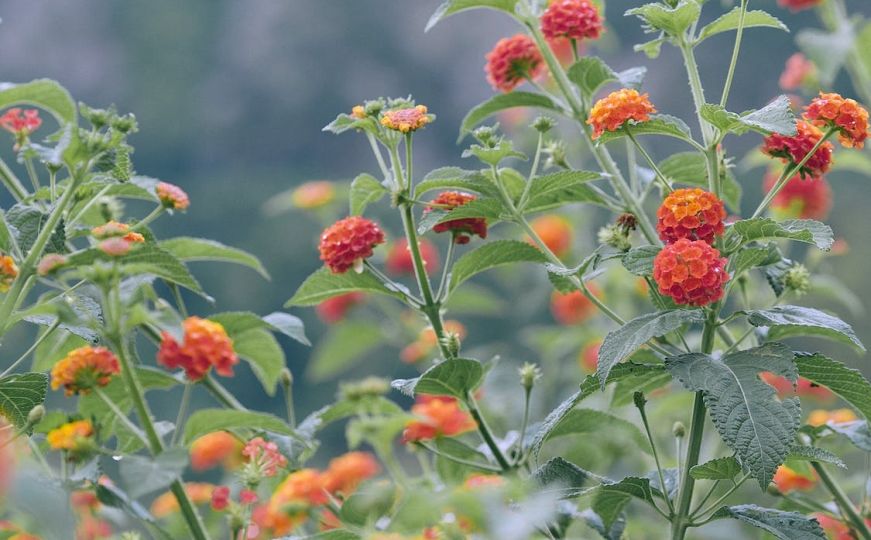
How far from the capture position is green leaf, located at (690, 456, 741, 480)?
43.5 inches

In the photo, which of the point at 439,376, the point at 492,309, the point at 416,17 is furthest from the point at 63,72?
the point at 439,376

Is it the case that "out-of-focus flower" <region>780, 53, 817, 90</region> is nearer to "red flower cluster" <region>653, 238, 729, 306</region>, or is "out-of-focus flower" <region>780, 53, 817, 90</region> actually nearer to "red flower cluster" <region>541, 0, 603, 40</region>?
"red flower cluster" <region>541, 0, 603, 40</region>

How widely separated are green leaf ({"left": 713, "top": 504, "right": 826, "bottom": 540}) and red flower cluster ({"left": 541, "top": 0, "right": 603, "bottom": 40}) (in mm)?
717

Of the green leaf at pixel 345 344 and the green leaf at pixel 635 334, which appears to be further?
the green leaf at pixel 345 344

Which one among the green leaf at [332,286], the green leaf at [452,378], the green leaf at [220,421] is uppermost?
the green leaf at [332,286]

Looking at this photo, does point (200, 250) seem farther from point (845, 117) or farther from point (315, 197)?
point (315, 197)

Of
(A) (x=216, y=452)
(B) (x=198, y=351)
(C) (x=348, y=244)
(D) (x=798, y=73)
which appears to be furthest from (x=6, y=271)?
(D) (x=798, y=73)

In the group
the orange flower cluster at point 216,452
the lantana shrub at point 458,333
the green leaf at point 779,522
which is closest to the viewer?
the lantana shrub at point 458,333

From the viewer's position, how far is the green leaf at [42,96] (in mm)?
1138

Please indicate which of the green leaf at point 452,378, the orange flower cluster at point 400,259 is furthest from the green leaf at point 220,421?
the orange flower cluster at point 400,259

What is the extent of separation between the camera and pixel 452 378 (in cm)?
125

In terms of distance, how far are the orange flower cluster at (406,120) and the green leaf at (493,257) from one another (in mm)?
192

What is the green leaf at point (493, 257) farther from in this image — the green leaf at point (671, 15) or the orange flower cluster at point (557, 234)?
the orange flower cluster at point (557, 234)

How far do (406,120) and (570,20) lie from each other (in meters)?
0.36
